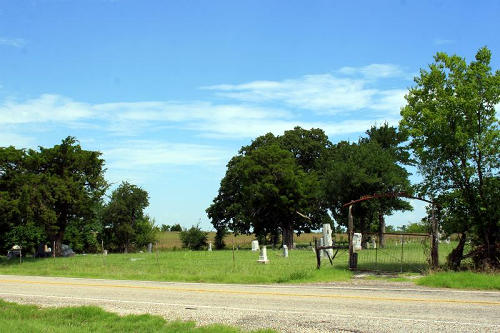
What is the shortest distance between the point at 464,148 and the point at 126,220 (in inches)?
2545

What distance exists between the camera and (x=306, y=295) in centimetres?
1531

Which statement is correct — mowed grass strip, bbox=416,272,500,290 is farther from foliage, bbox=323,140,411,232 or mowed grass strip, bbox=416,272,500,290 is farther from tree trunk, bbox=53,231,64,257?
tree trunk, bbox=53,231,64,257

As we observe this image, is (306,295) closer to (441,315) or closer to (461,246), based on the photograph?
(441,315)

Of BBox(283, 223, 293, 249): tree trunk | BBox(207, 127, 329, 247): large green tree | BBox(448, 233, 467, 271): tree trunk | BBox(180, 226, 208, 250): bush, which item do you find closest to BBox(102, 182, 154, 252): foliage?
BBox(180, 226, 208, 250): bush

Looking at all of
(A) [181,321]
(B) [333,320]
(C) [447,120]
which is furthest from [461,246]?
(A) [181,321]

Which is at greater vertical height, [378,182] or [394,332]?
[378,182]

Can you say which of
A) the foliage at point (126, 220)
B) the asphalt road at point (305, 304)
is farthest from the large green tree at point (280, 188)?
the asphalt road at point (305, 304)

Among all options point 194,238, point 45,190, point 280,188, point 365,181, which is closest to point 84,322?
point 45,190

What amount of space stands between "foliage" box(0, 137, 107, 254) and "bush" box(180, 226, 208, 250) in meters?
23.7

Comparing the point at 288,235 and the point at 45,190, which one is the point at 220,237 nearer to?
the point at 288,235

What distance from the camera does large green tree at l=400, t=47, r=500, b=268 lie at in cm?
2042

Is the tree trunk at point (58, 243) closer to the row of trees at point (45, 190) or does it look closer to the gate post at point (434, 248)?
the row of trees at point (45, 190)

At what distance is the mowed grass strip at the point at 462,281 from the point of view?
16.3m

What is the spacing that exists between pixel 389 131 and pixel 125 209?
39768mm
